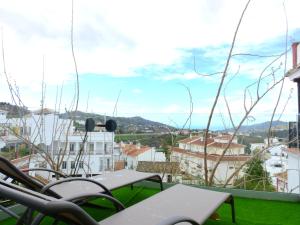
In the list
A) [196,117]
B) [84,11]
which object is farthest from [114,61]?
[196,117]

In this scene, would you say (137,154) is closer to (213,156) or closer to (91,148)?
(91,148)

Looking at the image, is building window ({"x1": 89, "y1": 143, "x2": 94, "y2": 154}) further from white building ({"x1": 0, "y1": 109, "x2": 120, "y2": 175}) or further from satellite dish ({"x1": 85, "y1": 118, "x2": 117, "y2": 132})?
satellite dish ({"x1": 85, "y1": 118, "x2": 117, "y2": 132})

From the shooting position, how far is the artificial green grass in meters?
3.14

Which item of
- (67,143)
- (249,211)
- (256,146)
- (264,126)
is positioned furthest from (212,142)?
(67,143)

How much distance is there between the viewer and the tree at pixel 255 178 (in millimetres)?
4762

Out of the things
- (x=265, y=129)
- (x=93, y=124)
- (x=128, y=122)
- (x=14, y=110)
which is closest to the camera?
(x=93, y=124)

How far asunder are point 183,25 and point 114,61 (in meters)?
1.55

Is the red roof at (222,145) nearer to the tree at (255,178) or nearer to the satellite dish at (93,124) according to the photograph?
the tree at (255,178)

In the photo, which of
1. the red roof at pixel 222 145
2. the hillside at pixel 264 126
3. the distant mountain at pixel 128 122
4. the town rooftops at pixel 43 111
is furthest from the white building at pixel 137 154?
the hillside at pixel 264 126

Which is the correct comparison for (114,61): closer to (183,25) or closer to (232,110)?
(183,25)

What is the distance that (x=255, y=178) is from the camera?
A: 4887mm

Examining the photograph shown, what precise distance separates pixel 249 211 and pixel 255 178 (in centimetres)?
142

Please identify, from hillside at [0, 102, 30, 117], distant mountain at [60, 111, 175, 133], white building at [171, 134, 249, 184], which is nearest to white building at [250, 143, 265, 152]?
white building at [171, 134, 249, 184]

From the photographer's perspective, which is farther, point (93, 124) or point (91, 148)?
point (91, 148)
